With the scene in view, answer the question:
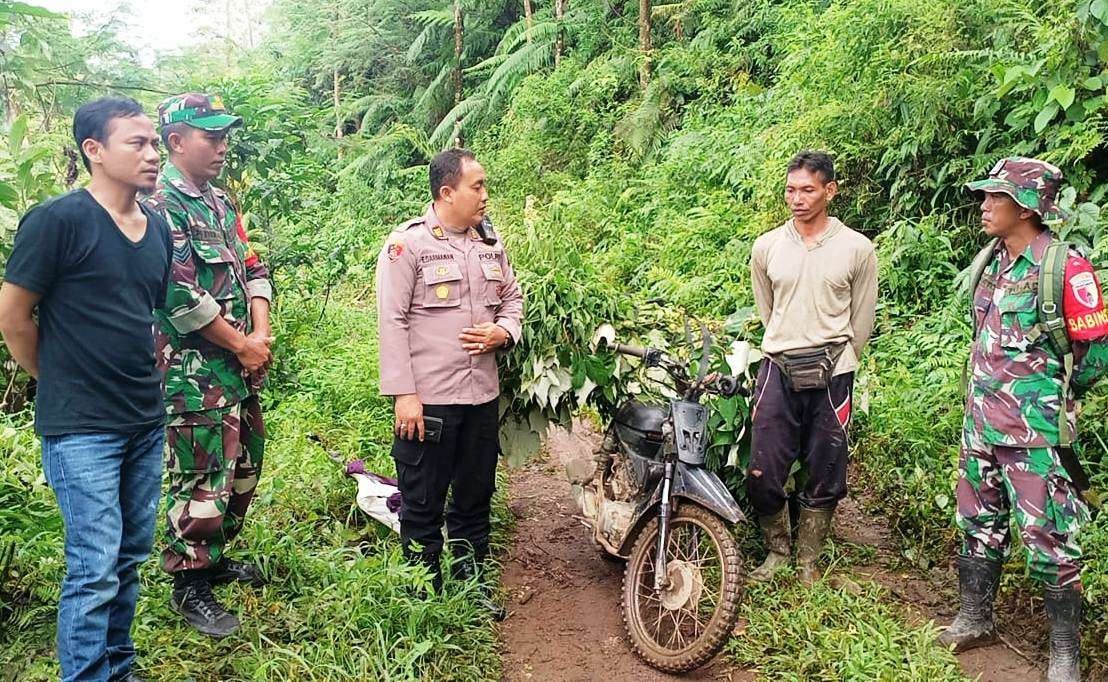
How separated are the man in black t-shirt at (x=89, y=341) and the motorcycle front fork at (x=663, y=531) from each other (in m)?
2.05

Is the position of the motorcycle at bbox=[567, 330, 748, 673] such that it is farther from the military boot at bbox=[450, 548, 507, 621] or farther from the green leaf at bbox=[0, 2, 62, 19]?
the green leaf at bbox=[0, 2, 62, 19]

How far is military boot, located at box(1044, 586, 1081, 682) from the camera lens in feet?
9.93

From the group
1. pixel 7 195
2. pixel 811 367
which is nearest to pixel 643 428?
pixel 811 367

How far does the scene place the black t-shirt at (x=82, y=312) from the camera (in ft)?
7.73

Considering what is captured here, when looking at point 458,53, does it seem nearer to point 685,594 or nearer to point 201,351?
point 201,351

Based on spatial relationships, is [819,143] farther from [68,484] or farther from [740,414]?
[68,484]

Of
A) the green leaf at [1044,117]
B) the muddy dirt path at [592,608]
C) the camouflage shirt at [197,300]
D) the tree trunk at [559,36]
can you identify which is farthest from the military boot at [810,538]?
the tree trunk at [559,36]

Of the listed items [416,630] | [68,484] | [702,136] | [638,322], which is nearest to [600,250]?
[702,136]

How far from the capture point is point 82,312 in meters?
2.45

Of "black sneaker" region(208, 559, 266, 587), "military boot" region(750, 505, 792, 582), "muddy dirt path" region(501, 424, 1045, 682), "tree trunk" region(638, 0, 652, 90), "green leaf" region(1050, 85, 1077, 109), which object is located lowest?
"muddy dirt path" region(501, 424, 1045, 682)

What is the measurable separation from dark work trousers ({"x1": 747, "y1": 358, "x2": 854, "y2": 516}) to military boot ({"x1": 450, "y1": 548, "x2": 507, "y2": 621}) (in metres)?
1.33

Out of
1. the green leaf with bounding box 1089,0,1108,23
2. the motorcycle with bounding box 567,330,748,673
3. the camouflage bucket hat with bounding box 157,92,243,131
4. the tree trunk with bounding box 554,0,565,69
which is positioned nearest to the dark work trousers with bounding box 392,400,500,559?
the motorcycle with bounding box 567,330,748,673

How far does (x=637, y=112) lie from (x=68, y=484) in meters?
9.94

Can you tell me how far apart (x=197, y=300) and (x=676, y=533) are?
219 cm
